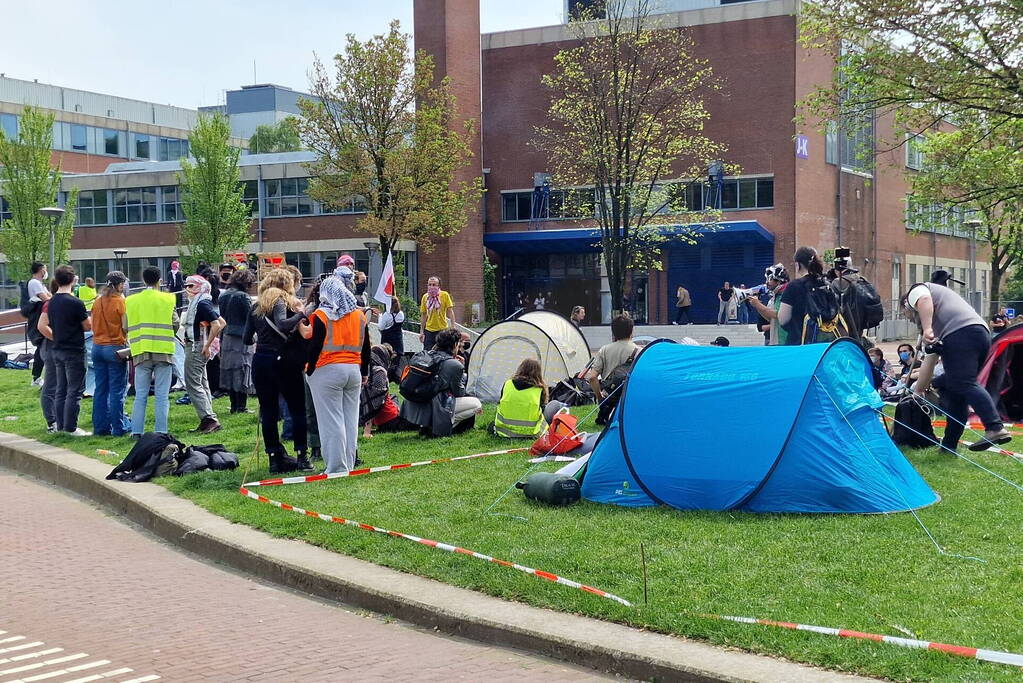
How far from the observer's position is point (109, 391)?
13797mm

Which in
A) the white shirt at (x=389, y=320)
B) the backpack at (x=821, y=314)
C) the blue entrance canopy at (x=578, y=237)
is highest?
the blue entrance canopy at (x=578, y=237)

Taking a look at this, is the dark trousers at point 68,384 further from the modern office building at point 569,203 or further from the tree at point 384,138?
the modern office building at point 569,203

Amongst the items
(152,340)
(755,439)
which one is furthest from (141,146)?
(755,439)

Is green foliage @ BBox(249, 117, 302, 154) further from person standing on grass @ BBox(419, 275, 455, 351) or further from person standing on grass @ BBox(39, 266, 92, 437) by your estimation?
person standing on grass @ BBox(39, 266, 92, 437)

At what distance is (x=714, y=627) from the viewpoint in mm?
5734

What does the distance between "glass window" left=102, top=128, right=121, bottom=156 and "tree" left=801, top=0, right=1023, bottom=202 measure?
65799 millimetres

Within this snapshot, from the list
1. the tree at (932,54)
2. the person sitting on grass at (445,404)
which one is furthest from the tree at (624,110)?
the person sitting on grass at (445,404)

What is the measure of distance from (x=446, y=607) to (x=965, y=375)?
619cm

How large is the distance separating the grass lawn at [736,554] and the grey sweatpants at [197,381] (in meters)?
3.24

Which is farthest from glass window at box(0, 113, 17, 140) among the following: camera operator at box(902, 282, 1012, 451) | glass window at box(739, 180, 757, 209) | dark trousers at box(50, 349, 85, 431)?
camera operator at box(902, 282, 1012, 451)

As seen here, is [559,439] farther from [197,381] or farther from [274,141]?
[274,141]

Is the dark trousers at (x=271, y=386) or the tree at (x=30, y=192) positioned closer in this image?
the dark trousers at (x=271, y=386)

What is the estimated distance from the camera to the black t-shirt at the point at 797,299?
37.2 feet

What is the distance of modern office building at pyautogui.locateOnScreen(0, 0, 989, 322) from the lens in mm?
46938
